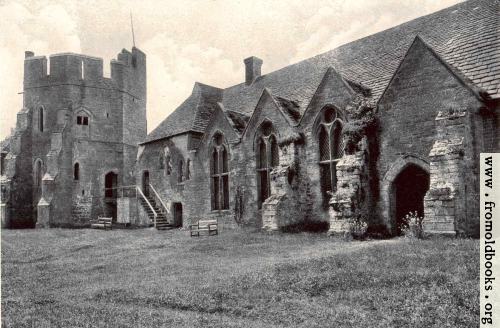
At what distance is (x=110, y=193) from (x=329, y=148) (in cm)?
2311

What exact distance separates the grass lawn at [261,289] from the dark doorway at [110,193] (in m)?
21.1

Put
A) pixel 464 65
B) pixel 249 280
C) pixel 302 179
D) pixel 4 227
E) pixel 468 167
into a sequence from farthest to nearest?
pixel 4 227 → pixel 302 179 → pixel 464 65 → pixel 468 167 → pixel 249 280

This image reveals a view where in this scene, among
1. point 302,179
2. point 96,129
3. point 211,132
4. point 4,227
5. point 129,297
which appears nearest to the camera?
point 129,297

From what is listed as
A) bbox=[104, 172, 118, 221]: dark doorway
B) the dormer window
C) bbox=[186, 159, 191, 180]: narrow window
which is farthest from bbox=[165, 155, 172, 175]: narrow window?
the dormer window

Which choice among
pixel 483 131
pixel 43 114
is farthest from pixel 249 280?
pixel 43 114

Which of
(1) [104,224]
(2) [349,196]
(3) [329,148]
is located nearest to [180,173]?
(1) [104,224]

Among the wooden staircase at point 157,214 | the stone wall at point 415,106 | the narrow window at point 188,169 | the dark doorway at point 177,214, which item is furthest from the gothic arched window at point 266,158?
the dark doorway at point 177,214

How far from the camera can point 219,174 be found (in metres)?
25.6

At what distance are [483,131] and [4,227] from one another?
3387 cm

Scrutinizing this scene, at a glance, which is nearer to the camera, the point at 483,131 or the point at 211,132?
the point at 483,131

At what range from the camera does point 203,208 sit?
2642 centimetres

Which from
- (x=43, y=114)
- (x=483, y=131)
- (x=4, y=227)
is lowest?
(x=4, y=227)

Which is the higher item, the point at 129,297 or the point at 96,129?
the point at 96,129

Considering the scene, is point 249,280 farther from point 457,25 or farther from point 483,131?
point 457,25
